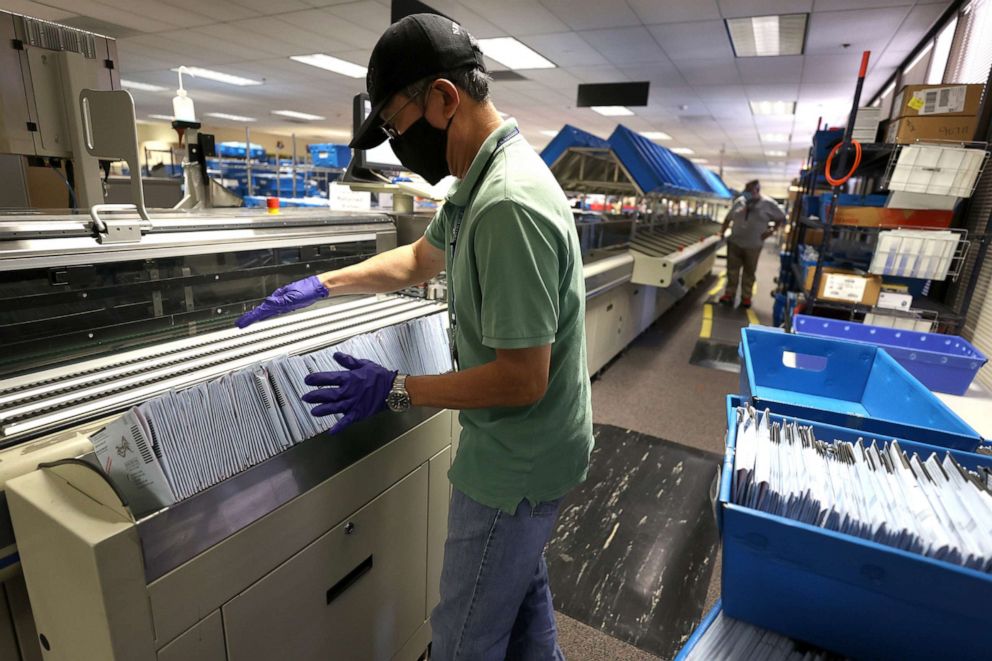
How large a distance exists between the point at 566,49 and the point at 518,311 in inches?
234

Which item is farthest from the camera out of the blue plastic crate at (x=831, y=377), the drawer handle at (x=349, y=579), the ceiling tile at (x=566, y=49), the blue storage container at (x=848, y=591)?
the ceiling tile at (x=566, y=49)

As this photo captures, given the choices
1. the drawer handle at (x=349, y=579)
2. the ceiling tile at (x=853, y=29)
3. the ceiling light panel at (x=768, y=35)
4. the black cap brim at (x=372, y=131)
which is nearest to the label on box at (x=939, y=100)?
the ceiling tile at (x=853, y=29)

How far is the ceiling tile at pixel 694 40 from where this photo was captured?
4844 mm

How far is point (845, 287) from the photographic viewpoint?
3342 mm

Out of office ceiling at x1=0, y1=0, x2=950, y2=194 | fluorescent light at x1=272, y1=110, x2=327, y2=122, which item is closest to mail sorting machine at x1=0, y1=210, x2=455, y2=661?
office ceiling at x1=0, y1=0, x2=950, y2=194

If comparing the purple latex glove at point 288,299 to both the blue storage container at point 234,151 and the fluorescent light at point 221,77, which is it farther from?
the blue storage container at point 234,151

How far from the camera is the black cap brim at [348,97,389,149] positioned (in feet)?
3.58

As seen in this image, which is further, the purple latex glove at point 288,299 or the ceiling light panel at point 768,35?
the ceiling light panel at point 768,35

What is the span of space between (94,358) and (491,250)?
3.37ft

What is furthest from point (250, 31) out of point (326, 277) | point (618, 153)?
point (326, 277)

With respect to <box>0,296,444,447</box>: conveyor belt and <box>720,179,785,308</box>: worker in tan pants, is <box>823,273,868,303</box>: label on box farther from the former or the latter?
<box>720,179,785,308</box>: worker in tan pants

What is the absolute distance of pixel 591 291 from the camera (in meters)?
3.32

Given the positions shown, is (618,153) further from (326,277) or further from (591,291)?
(326,277)

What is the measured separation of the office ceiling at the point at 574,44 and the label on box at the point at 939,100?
5.01ft
